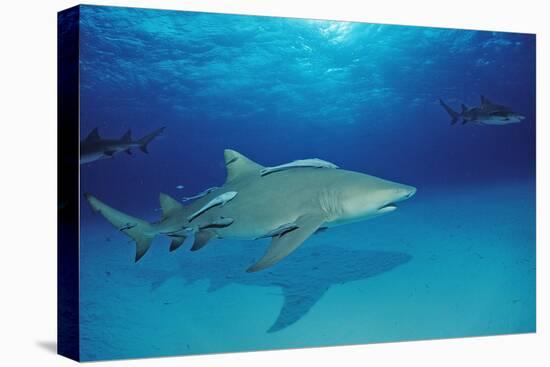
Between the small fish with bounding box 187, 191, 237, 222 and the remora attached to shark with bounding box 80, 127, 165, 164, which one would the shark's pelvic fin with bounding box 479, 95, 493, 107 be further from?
the remora attached to shark with bounding box 80, 127, 165, 164

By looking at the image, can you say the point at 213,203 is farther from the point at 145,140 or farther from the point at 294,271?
the point at 294,271

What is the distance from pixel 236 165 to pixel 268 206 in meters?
0.55

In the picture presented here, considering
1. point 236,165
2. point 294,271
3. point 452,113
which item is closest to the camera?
point 236,165

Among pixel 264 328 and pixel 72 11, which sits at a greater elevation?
pixel 72 11

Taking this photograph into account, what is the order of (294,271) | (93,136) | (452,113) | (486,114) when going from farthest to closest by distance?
1. (486,114)
2. (452,113)
3. (294,271)
4. (93,136)

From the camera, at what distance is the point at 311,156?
1034cm

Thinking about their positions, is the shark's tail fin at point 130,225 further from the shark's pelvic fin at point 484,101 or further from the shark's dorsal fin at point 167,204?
the shark's pelvic fin at point 484,101

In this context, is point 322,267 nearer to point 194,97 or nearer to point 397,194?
point 397,194

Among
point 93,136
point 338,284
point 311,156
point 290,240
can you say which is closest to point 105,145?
point 93,136

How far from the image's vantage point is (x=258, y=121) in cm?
1017

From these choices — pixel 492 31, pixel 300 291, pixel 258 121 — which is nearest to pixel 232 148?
pixel 258 121

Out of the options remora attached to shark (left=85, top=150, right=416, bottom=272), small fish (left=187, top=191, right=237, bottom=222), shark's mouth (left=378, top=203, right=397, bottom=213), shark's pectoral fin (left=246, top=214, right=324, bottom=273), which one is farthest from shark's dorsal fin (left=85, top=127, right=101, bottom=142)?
shark's mouth (left=378, top=203, right=397, bottom=213)

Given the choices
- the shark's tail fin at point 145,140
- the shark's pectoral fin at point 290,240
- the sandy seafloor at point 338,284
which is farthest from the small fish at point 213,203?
the shark's tail fin at point 145,140

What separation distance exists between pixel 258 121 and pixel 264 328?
2.24 m
